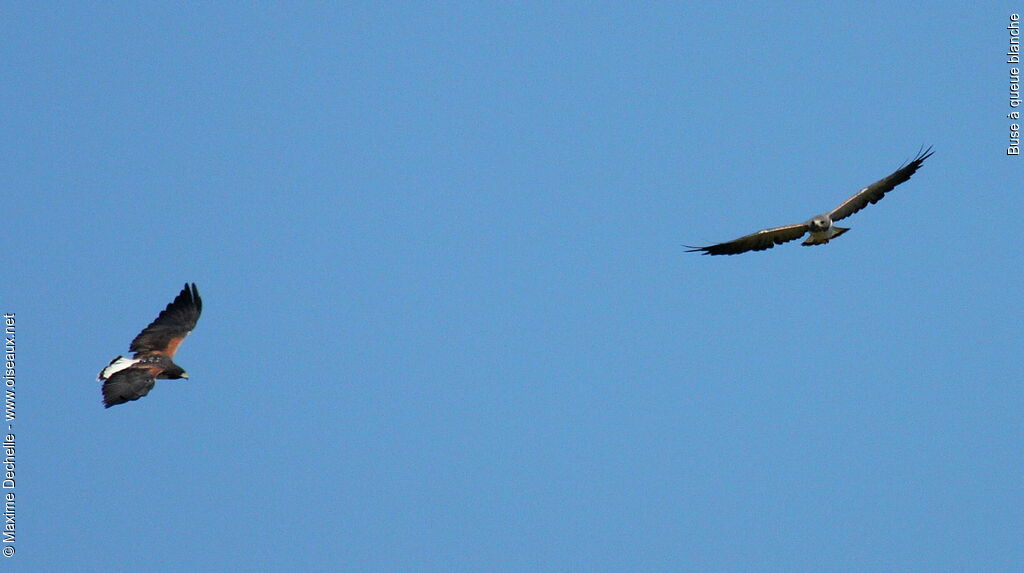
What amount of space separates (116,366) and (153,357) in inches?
37.5

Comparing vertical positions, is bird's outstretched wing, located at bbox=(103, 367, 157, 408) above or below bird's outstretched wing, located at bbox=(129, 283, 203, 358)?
below

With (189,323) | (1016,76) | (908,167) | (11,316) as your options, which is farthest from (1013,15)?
(11,316)

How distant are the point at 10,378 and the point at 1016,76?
23144mm

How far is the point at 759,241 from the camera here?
31641mm

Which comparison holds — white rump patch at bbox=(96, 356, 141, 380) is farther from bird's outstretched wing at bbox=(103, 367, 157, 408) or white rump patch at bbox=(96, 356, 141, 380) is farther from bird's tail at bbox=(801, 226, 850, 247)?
bird's tail at bbox=(801, 226, 850, 247)

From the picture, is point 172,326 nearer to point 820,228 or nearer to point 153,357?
point 153,357

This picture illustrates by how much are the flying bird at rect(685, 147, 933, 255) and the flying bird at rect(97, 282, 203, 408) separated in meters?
10.0

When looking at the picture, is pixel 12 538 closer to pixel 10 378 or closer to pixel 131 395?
pixel 10 378

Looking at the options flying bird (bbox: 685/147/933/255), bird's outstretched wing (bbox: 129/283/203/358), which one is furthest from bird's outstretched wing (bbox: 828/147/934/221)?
bird's outstretched wing (bbox: 129/283/203/358)

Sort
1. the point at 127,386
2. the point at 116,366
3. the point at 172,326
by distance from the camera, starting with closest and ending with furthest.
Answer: the point at 127,386, the point at 116,366, the point at 172,326

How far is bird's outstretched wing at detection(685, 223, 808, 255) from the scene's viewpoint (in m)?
31.1

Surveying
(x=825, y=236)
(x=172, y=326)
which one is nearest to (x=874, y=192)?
(x=825, y=236)

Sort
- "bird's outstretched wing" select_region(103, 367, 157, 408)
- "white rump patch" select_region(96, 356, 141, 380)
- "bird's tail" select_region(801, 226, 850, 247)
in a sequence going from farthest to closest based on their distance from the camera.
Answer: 1. "bird's tail" select_region(801, 226, 850, 247)
2. "white rump patch" select_region(96, 356, 141, 380)
3. "bird's outstretched wing" select_region(103, 367, 157, 408)

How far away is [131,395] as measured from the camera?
28875mm
